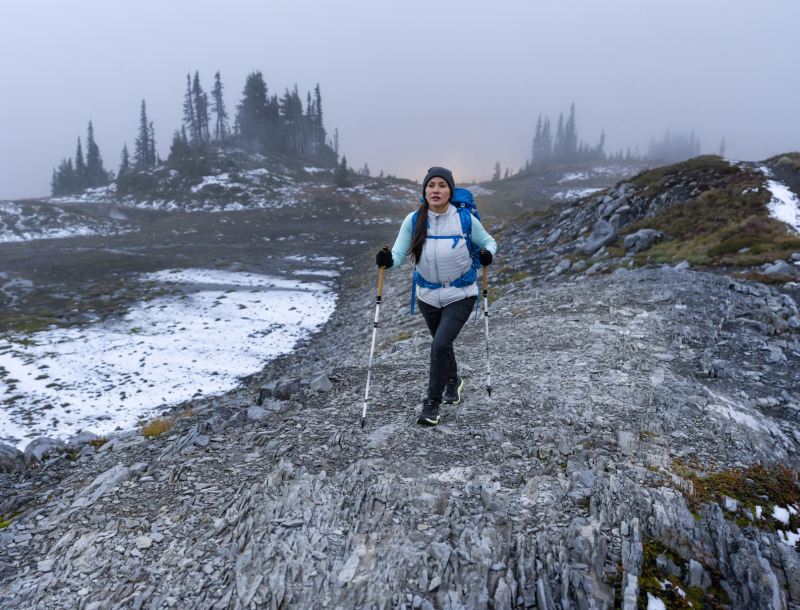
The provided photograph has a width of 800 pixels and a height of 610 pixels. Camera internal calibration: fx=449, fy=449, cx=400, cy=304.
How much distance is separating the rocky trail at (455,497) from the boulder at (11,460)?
0.04 meters

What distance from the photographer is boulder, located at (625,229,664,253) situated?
61.9 feet

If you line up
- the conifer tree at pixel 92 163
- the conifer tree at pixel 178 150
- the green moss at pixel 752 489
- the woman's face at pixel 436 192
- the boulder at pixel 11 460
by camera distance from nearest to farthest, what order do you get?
the green moss at pixel 752 489
the woman's face at pixel 436 192
the boulder at pixel 11 460
the conifer tree at pixel 178 150
the conifer tree at pixel 92 163

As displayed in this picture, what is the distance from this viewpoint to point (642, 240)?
19047 millimetres

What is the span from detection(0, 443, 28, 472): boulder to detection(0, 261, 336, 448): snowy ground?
13.1ft

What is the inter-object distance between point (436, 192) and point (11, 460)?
25.9 ft

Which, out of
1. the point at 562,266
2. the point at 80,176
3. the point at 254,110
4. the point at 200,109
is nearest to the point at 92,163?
the point at 80,176

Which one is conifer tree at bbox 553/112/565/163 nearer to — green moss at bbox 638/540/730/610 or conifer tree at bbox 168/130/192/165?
conifer tree at bbox 168/130/192/165

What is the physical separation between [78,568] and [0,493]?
308cm

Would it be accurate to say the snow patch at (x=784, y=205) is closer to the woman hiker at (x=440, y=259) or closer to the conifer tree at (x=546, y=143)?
the woman hiker at (x=440, y=259)

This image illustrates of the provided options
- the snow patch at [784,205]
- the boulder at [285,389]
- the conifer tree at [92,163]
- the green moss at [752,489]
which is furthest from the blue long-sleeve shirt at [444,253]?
the conifer tree at [92,163]

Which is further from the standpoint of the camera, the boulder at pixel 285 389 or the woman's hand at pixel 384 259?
the boulder at pixel 285 389

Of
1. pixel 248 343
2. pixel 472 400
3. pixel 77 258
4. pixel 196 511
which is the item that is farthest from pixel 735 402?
pixel 77 258

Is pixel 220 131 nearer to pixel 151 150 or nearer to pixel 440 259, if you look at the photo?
pixel 151 150

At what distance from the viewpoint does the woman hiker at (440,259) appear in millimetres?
5957
